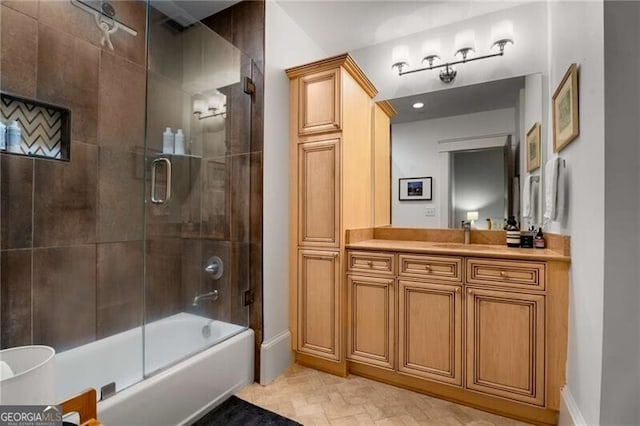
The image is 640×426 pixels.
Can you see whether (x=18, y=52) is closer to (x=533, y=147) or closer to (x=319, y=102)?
(x=319, y=102)

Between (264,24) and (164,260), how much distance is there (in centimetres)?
189

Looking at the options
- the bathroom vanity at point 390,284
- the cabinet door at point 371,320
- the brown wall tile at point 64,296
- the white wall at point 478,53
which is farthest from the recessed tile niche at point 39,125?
the white wall at point 478,53

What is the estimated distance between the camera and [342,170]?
218 centimetres

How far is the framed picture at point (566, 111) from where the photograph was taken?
1.46 meters

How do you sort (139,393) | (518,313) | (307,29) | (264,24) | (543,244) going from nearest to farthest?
(139,393) < (518,313) < (543,244) < (264,24) < (307,29)

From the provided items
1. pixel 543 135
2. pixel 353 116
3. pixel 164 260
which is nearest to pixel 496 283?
pixel 543 135

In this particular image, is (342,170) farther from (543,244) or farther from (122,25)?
(122,25)

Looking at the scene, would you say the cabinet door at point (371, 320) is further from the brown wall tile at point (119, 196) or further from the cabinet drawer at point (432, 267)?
the brown wall tile at point (119, 196)

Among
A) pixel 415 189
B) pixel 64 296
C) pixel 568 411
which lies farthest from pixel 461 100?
pixel 64 296

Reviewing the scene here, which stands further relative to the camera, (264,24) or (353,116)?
(353,116)

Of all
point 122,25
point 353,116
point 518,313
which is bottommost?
point 518,313

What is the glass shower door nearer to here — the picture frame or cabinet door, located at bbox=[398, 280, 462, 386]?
cabinet door, located at bbox=[398, 280, 462, 386]

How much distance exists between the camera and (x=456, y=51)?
2434 millimetres

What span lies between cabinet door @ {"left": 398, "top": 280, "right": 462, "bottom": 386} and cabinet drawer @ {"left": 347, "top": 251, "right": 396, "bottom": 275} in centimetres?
13
